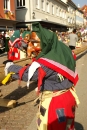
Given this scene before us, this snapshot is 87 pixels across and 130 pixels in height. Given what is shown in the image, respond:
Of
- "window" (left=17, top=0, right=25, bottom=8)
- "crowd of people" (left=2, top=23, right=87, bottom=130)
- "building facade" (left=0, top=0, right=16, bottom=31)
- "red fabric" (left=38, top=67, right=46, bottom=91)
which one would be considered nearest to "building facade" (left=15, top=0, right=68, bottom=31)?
"window" (left=17, top=0, right=25, bottom=8)

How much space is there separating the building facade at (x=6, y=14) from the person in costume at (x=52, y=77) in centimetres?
2253

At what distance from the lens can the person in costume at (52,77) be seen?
226 centimetres

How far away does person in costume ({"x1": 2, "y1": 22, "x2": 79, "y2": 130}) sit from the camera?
2.26 metres

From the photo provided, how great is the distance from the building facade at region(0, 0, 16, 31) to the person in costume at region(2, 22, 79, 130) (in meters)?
22.5

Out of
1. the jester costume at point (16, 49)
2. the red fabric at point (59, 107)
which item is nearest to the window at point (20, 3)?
the jester costume at point (16, 49)

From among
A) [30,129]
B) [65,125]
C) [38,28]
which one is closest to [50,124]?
[65,125]

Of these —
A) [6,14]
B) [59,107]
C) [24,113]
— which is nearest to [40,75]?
[59,107]

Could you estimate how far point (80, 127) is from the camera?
3898mm

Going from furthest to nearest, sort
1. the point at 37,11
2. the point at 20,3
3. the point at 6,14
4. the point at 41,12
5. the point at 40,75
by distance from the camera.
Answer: the point at 41,12 → the point at 37,11 → the point at 20,3 → the point at 6,14 → the point at 40,75

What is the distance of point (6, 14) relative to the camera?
82.9ft

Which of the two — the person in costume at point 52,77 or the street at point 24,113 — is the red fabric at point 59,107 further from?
the street at point 24,113

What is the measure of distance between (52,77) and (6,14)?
24.0 m

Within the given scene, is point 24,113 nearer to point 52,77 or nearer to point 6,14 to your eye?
point 52,77

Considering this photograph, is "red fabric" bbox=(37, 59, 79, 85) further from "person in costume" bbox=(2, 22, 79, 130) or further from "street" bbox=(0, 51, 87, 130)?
"street" bbox=(0, 51, 87, 130)
